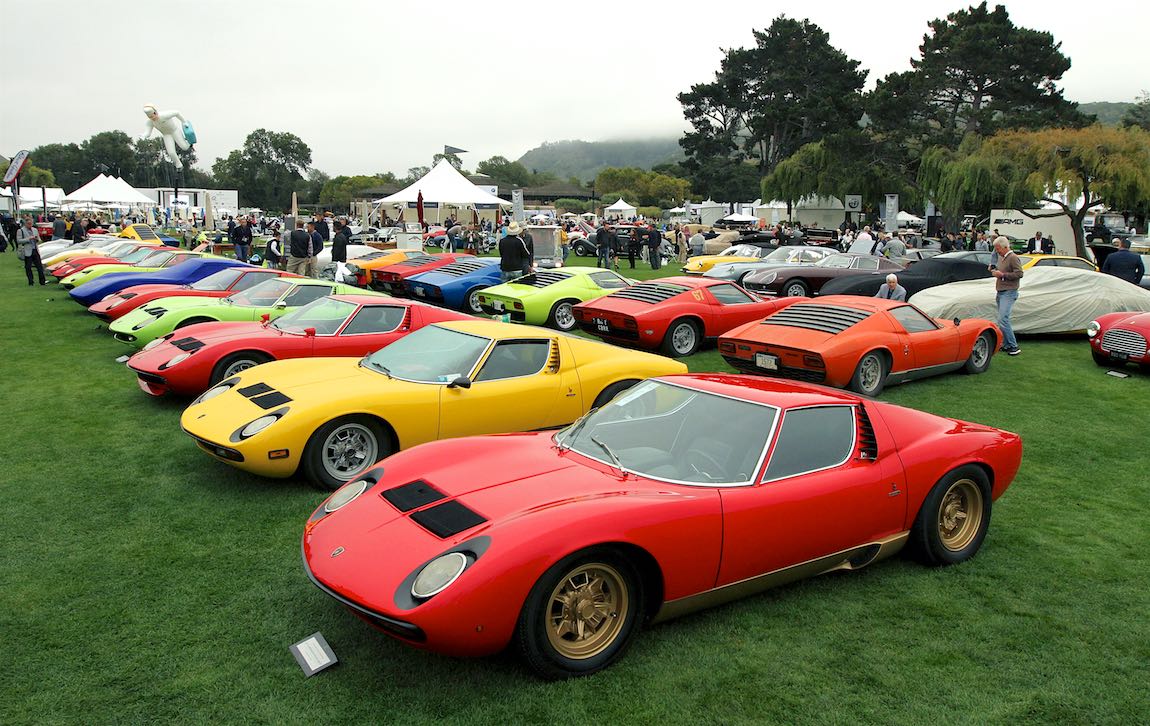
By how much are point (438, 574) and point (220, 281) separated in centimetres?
1046

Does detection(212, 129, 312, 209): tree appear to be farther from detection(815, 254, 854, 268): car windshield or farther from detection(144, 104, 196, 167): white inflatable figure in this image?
detection(815, 254, 854, 268): car windshield

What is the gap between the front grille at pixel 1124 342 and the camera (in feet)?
33.5

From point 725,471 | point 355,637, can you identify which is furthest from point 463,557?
point 725,471

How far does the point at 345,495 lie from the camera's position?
163 inches

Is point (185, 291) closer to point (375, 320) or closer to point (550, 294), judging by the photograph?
point (375, 320)

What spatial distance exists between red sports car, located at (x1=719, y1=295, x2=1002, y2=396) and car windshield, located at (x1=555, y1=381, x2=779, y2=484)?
4417 mm

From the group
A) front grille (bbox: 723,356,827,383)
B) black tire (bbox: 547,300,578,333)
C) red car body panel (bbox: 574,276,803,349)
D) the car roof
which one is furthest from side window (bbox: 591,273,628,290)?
the car roof

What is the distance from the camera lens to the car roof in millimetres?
4398

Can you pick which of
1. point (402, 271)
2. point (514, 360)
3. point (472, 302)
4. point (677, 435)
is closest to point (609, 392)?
point (514, 360)

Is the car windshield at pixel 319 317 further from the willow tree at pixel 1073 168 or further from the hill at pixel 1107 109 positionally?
the hill at pixel 1107 109

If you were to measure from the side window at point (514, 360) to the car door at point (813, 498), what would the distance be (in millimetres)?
2750

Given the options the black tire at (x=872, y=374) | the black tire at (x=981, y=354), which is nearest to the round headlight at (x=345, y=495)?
the black tire at (x=872, y=374)

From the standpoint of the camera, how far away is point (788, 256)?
2084cm

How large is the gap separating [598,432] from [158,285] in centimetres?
1065
